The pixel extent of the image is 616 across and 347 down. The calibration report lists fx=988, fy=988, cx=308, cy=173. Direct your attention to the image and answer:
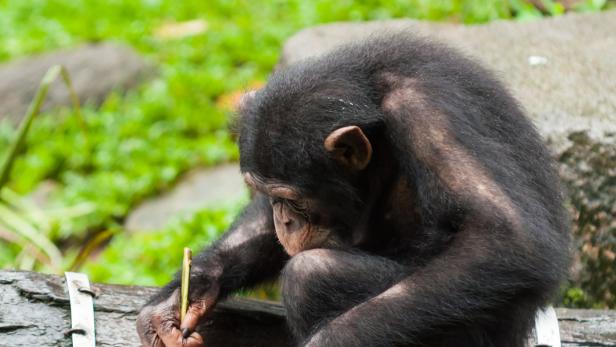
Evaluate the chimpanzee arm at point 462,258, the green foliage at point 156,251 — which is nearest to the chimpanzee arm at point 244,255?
the chimpanzee arm at point 462,258

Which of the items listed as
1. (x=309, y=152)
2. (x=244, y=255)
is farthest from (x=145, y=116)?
(x=309, y=152)

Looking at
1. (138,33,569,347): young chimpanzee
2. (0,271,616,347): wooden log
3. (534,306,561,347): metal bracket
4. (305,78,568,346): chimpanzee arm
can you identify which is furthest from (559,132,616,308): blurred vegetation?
(305,78,568,346): chimpanzee arm

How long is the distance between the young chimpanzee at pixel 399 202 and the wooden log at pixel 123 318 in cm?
16

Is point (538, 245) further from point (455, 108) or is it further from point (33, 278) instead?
point (33, 278)

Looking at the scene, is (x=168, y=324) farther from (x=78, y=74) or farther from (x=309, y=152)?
(x=78, y=74)

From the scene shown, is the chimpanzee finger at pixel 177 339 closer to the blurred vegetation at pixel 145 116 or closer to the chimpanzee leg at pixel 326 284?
the chimpanzee leg at pixel 326 284

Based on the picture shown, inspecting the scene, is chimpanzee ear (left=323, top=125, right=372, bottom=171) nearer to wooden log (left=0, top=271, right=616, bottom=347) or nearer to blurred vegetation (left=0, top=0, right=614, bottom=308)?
wooden log (left=0, top=271, right=616, bottom=347)

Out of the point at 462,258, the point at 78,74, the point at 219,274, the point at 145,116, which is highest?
the point at 462,258

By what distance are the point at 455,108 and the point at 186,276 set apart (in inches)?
55.9

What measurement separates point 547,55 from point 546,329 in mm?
2734

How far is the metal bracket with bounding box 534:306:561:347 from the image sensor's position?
14.8 ft

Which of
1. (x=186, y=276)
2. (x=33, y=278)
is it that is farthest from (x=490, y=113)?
(x=33, y=278)

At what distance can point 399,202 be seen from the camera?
14.4 ft

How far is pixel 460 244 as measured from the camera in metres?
3.89
